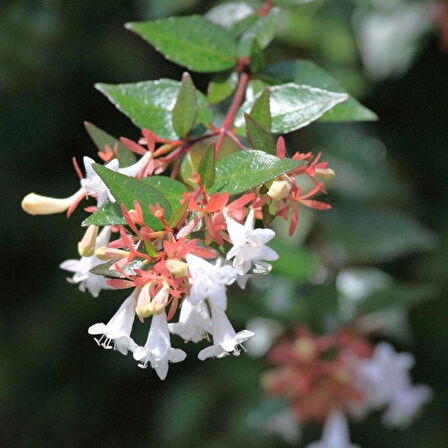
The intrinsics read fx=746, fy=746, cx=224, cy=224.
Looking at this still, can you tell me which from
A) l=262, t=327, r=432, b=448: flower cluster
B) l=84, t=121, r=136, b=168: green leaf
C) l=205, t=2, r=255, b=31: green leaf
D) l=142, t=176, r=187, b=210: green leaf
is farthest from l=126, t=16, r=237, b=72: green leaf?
l=262, t=327, r=432, b=448: flower cluster

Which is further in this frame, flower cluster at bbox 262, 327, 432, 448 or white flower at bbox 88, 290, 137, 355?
flower cluster at bbox 262, 327, 432, 448

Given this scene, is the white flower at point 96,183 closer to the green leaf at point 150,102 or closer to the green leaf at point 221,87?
the green leaf at point 150,102

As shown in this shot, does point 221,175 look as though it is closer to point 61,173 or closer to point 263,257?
point 263,257

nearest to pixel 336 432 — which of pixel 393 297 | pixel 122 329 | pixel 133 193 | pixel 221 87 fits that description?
pixel 393 297

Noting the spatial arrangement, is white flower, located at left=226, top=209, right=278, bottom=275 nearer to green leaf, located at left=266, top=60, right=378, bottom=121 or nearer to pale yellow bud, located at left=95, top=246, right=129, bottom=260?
pale yellow bud, located at left=95, top=246, right=129, bottom=260

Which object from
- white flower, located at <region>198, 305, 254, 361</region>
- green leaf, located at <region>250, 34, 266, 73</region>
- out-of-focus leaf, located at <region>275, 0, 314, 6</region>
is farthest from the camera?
out-of-focus leaf, located at <region>275, 0, 314, 6</region>
